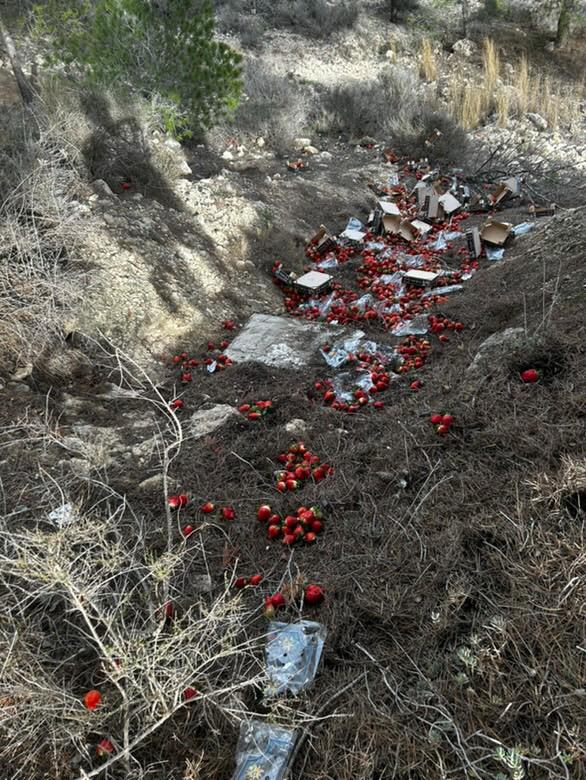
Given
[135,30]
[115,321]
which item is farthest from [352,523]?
[135,30]

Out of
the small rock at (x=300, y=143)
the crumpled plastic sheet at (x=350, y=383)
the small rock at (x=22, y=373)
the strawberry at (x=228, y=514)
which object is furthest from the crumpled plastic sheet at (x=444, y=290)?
the small rock at (x=300, y=143)

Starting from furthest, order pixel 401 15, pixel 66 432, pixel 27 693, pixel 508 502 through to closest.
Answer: pixel 401 15 → pixel 66 432 → pixel 508 502 → pixel 27 693

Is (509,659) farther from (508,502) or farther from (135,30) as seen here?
(135,30)

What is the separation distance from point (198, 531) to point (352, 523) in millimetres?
823

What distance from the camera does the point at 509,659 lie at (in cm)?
182

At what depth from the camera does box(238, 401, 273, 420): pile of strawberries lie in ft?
12.6

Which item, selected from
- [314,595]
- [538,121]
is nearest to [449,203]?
[538,121]

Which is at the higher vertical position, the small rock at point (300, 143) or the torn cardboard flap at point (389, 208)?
the small rock at point (300, 143)

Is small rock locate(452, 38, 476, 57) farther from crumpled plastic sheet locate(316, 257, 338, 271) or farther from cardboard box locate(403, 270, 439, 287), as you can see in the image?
cardboard box locate(403, 270, 439, 287)

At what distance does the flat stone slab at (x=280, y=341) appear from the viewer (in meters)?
4.88

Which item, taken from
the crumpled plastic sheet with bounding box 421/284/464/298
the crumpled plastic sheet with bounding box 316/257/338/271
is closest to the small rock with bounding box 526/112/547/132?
the crumpled plastic sheet with bounding box 316/257/338/271

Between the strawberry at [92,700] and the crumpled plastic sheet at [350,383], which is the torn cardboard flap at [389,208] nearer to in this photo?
the crumpled plastic sheet at [350,383]

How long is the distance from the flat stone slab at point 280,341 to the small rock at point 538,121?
837 cm

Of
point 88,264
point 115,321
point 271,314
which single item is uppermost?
point 88,264
